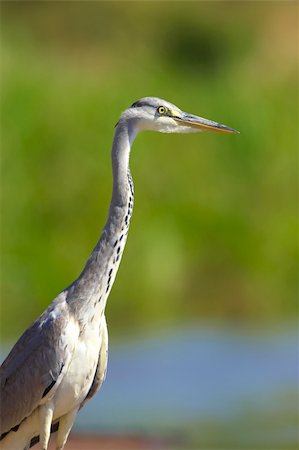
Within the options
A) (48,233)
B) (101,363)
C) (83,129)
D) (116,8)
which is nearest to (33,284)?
(48,233)

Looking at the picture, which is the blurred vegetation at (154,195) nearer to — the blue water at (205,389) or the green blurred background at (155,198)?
the green blurred background at (155,198)

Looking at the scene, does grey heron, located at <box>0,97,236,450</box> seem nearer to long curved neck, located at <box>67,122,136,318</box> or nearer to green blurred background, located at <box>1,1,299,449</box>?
long curved neck, located at <box>67,122,136,318</box>

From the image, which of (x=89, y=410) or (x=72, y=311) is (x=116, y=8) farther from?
(x=72, y=311)

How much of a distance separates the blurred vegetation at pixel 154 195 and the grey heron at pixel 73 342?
4920 mm

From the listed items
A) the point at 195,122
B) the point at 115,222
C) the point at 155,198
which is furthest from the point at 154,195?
the point at 115,222

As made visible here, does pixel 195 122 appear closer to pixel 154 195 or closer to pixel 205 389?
pixel 205 389

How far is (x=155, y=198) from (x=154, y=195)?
0.10 feet

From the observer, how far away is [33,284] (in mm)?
10562

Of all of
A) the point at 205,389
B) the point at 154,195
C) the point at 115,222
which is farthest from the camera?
the point at 154,195

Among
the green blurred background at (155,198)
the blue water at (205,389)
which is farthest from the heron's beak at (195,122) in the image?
the green blurred background at (155,198)

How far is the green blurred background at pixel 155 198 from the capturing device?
10930 millimetres

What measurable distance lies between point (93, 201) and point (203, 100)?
1.73 metres

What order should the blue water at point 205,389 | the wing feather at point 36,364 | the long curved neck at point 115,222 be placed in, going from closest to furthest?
the wing feather at point 36,364 < the long curved neck at point 115,222 < the blue water at point 205,389

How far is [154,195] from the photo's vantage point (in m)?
11.7
